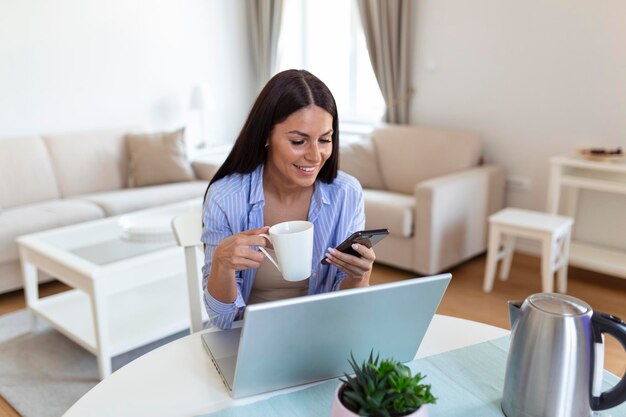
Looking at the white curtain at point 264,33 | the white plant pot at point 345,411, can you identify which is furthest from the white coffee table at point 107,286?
the white curtain at point 264,33

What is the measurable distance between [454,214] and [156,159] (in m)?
2.05

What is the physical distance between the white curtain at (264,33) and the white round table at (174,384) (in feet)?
13.6

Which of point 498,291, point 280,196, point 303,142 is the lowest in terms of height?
point 498,291

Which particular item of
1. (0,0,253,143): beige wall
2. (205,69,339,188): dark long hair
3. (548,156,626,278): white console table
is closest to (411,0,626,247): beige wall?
(548,156,626,278): white console table

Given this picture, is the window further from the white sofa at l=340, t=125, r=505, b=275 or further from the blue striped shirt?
the blue striped shirt

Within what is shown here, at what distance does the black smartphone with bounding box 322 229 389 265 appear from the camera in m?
1.01

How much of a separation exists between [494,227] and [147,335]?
183 centimetres

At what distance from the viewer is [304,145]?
126 cm

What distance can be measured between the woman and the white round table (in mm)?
169

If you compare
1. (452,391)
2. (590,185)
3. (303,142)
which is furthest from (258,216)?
(590,185)

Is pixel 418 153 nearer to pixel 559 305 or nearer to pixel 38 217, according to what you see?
pixel 38 217

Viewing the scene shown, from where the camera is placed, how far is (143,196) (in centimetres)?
370

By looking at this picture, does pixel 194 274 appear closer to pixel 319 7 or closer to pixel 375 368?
pixel 375 368

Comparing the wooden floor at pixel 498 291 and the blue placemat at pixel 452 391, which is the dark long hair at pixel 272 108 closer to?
the blue placemat at pixel 452 391
